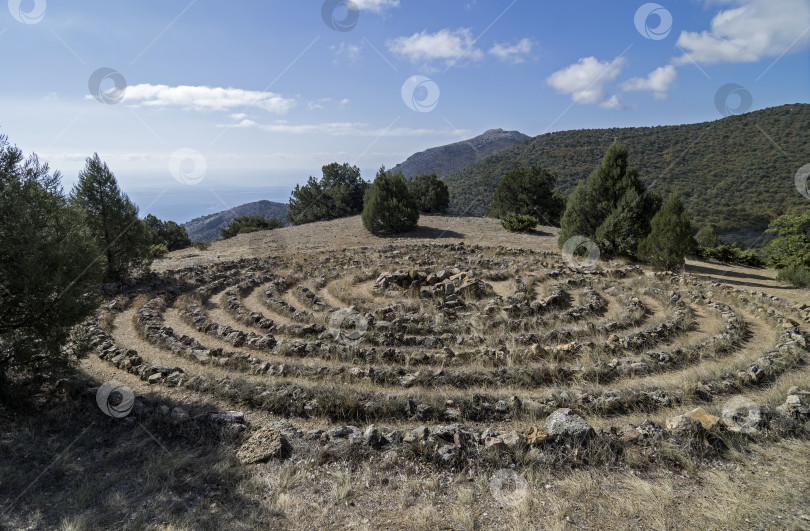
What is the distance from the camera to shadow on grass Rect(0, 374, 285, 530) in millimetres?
4598

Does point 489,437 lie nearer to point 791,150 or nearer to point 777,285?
point 777,285

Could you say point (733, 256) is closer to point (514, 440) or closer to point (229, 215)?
point (514, 440)

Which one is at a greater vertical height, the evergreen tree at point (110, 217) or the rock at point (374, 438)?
the evergreen tree at point (110, 217)

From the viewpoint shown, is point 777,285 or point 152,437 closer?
point 152,437

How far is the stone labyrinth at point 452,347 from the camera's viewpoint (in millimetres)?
7016

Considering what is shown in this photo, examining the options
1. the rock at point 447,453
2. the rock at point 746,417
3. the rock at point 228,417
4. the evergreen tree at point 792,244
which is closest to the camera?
the rock at point 447,453

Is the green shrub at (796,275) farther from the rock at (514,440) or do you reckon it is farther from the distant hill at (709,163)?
the distant hill at (709,163)

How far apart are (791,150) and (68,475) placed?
6332 centimetres

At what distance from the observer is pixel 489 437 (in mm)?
5926

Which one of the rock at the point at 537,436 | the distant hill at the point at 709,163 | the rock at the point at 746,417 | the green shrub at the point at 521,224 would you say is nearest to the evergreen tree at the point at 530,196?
the distant hill at the point at 709,163

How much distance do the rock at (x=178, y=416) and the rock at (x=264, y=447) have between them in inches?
52.0

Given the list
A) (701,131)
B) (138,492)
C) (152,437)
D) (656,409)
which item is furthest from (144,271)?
(701,131)

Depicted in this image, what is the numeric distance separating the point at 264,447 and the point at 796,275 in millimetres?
18675

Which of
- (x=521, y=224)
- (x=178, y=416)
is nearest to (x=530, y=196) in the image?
(x=521, y=224)
